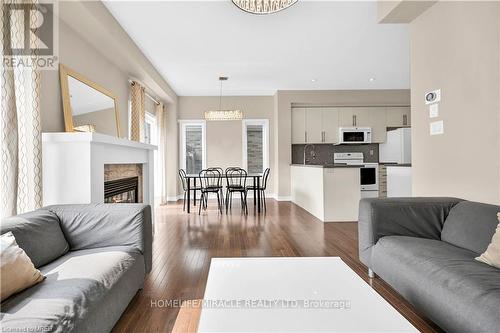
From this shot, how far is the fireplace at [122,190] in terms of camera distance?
10.7ft

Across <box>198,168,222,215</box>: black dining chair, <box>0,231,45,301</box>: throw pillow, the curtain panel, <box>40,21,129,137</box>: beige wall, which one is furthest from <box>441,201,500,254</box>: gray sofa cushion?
the curtain panel

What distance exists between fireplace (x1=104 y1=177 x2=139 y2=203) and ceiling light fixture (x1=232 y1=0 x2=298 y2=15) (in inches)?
93.7

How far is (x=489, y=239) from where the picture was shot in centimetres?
184

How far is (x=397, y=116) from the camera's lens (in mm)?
7129

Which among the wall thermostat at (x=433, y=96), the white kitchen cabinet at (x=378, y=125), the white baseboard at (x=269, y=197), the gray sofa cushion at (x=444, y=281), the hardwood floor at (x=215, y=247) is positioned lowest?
the hardwood floor at (x=215, y=247)

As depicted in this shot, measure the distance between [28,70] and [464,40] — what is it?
3800 millimetres

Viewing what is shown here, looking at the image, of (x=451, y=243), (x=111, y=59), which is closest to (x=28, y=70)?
(x=111, y=59)

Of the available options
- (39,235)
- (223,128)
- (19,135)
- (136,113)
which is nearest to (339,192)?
(136,113)

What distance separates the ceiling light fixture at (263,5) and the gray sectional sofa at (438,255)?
1.68m

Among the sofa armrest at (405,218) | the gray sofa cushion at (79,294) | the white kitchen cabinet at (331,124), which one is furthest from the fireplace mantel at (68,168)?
the white kitchen cabinet at (331,124)

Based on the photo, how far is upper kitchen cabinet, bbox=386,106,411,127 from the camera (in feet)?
23.4

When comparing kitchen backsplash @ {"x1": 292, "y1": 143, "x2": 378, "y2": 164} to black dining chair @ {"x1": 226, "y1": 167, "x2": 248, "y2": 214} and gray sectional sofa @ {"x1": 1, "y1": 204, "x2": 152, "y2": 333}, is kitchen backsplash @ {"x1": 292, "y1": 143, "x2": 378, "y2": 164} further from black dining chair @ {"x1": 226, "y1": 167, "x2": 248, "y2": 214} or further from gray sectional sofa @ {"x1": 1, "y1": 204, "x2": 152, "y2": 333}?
gray sectional sofa @ {"x1": 1, "y1": 204, "x2": 152, "y2": 333}

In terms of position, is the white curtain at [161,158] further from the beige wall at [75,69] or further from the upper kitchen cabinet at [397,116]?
the upper kitchen cabinet at [397,116]

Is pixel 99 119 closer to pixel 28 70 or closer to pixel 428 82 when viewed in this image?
pixel 28 70
